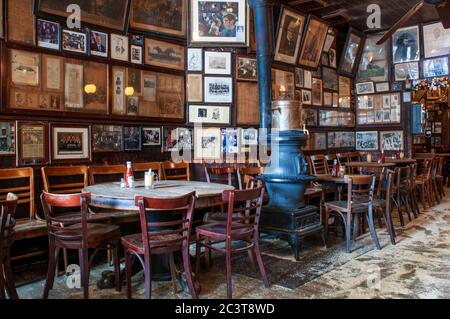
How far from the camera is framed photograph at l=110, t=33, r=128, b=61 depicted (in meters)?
4.97

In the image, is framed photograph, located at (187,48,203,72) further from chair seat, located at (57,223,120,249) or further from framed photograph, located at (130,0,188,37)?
chair seat, located at (57,223,120,249)

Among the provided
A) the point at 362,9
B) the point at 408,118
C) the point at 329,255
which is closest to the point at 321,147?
the point at 408,118

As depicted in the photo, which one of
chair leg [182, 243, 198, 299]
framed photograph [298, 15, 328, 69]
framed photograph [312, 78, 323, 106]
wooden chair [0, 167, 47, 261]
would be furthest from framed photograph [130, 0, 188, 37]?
framed photograph [312, 78, 323, 106]

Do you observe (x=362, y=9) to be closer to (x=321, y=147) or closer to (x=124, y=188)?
(x=321, y=147)

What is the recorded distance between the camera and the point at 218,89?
614cm

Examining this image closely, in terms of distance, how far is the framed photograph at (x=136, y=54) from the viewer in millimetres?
5180

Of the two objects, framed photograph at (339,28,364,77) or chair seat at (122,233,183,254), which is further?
framed photograph at (339,28,364,77)

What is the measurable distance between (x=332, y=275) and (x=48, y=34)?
3964 millimetres

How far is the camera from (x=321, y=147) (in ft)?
28.2

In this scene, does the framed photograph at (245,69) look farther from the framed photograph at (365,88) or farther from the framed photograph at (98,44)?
the framed photograph at (365,88)

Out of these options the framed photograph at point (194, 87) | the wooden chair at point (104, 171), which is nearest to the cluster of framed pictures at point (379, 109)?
the framed photograph at point (194, 87)

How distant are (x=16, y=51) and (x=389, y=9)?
22.8ft

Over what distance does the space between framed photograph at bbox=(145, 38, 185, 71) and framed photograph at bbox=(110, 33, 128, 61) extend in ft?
1.07

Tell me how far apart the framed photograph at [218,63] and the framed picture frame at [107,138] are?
1.79 m
